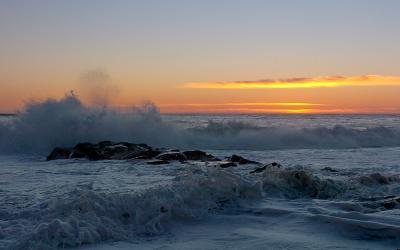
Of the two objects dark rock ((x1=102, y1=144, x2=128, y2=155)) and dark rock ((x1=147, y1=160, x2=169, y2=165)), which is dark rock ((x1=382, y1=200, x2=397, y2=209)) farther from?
dark rock ((x1=102, y1=144, x2=128, y2=155))

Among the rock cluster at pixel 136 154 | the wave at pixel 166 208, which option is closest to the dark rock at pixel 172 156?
the rock cluster at pixel 136 154

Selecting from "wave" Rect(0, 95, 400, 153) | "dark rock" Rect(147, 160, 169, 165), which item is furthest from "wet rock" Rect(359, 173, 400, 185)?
"wave" Rect(0, 95, 400, 153)

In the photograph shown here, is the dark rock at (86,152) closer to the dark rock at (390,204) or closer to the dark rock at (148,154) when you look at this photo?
the dark rock at (148,154)

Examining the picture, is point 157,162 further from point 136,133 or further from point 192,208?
point 136,133

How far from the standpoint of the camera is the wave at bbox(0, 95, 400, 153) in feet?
64.2

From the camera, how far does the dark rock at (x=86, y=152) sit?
13750 mm

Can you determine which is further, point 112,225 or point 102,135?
point 102,135

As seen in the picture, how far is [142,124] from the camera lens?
74.1 feet

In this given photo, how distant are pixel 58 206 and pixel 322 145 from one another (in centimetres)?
1917

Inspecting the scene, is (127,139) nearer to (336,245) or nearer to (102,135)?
(102,135)

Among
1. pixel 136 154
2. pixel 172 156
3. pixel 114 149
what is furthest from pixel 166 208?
pixel 114 149

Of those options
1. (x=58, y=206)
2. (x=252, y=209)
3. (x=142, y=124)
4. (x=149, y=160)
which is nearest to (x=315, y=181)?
(x=252, y=209)

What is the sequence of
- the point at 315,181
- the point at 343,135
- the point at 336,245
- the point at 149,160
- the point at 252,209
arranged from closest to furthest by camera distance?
the point at 336,245 → the point at 252,209 → the point at 315,181 → the point at 149,160 → the point at 343,135

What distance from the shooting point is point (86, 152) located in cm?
1409
